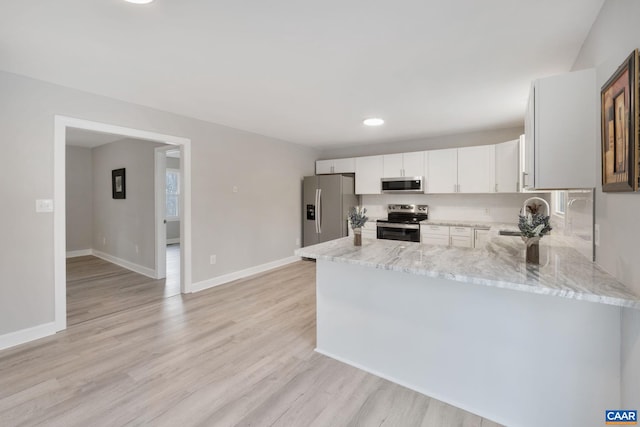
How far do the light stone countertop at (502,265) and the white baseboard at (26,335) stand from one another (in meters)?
2.55

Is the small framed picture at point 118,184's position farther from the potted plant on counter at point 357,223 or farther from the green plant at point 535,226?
the green plant at point 535,226

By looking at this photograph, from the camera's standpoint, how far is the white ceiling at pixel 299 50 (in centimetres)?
160

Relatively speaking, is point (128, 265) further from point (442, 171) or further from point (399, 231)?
point (442, 171)

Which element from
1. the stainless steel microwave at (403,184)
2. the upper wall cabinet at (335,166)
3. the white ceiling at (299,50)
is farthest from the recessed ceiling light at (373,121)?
the upper wall cabinet at (335,166)

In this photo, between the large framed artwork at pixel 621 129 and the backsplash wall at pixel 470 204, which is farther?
the backsplash wall at pixel 470 204

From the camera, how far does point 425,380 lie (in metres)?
1.88

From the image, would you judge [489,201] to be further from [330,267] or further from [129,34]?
[129,34]

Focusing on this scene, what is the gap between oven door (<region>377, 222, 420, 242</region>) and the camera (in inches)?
182

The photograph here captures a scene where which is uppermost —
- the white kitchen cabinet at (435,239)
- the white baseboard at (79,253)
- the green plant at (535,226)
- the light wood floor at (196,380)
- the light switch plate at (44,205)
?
the light switch plate at (44,205)

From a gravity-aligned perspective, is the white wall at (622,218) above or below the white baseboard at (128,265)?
above

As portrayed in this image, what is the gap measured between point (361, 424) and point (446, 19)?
2.40 m

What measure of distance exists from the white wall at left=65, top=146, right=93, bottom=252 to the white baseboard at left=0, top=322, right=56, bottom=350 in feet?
14.2

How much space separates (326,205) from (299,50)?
3540 mm

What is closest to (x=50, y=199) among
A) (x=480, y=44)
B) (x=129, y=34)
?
(x=129, y=34)
